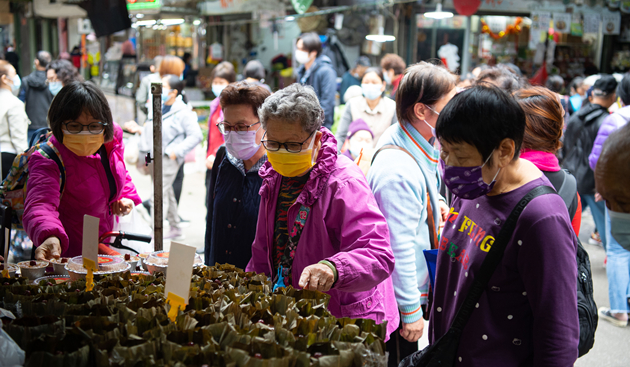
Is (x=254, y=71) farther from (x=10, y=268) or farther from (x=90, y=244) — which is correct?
(x=90, y=244)

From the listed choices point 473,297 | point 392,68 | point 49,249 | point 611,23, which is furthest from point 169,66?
point 611,23

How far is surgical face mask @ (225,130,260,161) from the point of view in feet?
9.38

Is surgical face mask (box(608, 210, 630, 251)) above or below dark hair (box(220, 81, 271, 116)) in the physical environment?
below

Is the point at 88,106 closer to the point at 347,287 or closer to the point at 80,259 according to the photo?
the point at 80,259

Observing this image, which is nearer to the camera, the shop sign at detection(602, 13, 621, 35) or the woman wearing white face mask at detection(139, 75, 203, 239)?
the woman wearing white face mask at detection(139, 75, 203, 239)

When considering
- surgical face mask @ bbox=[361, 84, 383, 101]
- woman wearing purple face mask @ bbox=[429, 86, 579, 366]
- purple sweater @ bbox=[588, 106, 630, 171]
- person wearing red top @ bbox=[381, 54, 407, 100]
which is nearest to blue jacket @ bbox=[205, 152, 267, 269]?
woman wearing purple face mask @ bbox=[429, 86, 579, 366]

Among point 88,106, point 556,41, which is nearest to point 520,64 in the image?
point 556,41

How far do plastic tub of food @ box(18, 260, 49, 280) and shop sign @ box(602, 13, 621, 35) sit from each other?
12.3 meters

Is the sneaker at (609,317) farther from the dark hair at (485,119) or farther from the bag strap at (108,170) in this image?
the bag strap at (108,170)

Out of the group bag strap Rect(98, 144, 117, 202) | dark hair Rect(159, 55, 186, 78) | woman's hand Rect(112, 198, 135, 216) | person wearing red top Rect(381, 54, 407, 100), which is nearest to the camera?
bag strap Rect(98, 144, 117, 202)

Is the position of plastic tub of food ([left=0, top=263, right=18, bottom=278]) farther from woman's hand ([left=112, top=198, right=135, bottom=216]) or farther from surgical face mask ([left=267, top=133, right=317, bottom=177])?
surgical face mask ([left=267, top=133, right=317, bottom=177])

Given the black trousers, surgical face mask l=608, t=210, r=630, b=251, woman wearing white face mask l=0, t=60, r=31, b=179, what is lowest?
the black trousers

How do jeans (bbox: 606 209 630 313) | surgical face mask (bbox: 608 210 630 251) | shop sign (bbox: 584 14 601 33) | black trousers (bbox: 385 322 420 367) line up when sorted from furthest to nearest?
shop sign (bbox: 584 14 601 33) < jeans (bbox: 606 209 630 313) < black trousers (bbox: 385 322 420 367) < surgical face mask (bbox: 608 210 630 251)

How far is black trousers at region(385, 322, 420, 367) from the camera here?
2.69 metres
